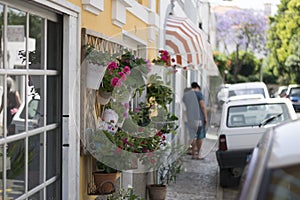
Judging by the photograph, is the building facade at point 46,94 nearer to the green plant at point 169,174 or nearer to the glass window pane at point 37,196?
the glass window pane at point 37,196

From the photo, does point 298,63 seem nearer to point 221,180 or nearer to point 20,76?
point 221,180

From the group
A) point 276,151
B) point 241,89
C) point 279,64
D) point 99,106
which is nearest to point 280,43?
point 279,64

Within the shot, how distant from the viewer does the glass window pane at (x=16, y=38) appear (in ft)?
13.6

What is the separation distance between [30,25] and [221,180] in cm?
673

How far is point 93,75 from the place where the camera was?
5602 millimetres

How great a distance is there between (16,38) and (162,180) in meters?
5.98

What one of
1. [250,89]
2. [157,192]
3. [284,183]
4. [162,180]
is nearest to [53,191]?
[284,183]

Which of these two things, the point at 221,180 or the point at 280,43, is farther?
the point at 280,43

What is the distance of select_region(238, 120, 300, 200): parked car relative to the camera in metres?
2.07

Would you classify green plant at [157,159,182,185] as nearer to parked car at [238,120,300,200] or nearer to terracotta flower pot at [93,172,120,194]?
terracotta flower pot at [93,172,120,194]

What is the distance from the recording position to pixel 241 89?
2153 cm

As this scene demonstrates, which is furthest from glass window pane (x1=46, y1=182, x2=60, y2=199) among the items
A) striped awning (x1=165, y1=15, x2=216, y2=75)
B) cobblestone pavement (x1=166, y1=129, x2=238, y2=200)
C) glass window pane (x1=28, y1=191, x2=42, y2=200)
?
striped awning (x1=165, y1=15, x2=216, y2=75)

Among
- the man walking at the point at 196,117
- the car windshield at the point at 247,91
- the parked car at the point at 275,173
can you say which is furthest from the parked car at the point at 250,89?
the parked car at the point at 275,173

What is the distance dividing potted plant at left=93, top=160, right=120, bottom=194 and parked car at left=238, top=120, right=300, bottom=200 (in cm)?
372
